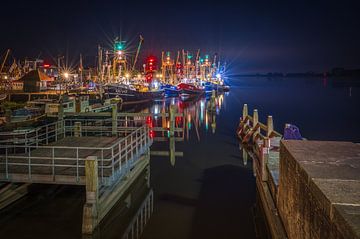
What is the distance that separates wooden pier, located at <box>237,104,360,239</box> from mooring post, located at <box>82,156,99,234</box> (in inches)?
202

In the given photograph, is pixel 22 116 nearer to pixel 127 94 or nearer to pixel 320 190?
pixel 320 190

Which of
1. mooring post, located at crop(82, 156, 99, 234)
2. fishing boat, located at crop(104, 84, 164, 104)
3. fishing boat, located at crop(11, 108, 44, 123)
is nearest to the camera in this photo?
mooring post, located at crop(82, 156, 99, 234)

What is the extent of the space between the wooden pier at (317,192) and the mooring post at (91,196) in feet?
16.9

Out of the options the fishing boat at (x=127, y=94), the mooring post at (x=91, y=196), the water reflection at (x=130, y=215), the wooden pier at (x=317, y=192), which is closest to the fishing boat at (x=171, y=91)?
the fishing boat at (x=127, y=94)

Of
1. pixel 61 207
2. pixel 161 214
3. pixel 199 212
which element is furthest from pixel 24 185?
pixel 199 212

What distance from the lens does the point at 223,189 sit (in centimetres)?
1598

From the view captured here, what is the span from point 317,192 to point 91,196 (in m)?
6.85

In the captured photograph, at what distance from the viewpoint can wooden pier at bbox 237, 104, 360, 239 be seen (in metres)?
4.60

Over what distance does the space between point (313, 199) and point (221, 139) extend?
2454cm

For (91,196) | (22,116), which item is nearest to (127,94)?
(22,116)

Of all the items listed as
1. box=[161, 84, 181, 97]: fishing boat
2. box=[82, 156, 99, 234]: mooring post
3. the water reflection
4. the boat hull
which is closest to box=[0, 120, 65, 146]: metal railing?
the water reflection

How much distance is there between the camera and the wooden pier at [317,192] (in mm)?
4598

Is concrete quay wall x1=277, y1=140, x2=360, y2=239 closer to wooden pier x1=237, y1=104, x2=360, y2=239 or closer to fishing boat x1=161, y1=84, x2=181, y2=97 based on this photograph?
wooden pier x1=237, y1=104, x2=360, y2=239

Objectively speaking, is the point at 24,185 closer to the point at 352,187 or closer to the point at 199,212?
the point at 199,212
